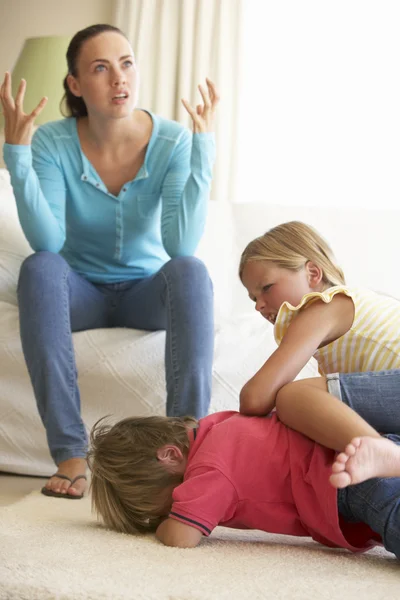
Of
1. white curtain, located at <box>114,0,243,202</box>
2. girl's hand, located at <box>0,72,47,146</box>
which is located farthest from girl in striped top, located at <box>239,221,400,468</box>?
white curtain, located at <box>114,0,243,202</box>

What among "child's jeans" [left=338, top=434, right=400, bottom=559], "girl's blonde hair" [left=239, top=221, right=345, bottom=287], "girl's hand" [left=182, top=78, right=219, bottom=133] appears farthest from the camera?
"girl's hand" [left=182, top=78, right=219, bottom=133]

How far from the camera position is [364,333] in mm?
1347

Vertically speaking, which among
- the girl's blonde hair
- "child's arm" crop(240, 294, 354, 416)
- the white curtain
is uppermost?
the white curtain

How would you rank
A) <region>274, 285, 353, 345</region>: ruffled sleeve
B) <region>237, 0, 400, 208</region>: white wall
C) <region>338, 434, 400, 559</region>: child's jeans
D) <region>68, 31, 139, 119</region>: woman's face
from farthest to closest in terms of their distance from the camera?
<region>237, 0, 400, 208</region>: white wall < <region>68, 31, 139, 119</region>: woman's face < <region>274, 285, 353, 345</region>: ruffled sleeve < <region>338, 434, 400, 559</region>: child's jeans

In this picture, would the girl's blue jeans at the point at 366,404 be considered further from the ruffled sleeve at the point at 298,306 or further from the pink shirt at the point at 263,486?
the ruffled sleeve at the point at 298,306

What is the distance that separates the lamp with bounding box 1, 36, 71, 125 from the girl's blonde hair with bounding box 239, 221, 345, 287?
1943 millimetres

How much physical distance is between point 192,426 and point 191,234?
32.2 inches

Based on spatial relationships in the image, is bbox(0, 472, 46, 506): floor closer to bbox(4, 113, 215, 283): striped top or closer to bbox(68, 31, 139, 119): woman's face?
bbox(4, 113, 215, 283): striped top

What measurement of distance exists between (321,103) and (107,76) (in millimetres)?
1831

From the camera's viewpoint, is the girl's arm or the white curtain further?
the white curtain

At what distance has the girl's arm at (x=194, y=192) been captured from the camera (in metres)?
2.00

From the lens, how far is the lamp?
3.22 meters

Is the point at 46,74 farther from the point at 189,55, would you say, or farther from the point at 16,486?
the point at 16,486

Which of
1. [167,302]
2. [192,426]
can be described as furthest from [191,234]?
[192,426]
